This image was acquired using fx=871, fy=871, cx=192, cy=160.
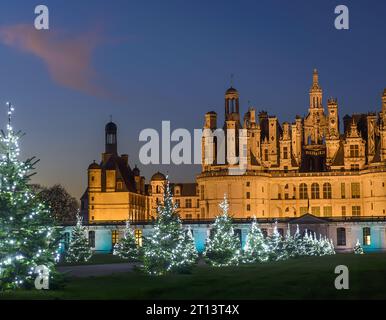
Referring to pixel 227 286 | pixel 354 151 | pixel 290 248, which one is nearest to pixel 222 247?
pixel 290 248

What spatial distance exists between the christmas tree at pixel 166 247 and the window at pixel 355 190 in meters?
53.3

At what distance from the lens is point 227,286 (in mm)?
35062

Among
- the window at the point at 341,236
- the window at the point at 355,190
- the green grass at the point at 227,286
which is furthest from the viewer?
the window at the point at 355,190

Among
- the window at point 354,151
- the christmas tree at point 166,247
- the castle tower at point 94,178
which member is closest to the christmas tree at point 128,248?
the christmas tree at point 166,247

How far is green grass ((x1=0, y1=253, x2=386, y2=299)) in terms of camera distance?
3139 centimetres

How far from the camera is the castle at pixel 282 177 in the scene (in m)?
93.8

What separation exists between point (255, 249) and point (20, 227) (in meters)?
28.8

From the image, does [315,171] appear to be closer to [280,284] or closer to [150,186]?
[150,186]

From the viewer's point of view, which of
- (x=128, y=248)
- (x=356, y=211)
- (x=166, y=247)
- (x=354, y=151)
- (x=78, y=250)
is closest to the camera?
(x=166, y=247)

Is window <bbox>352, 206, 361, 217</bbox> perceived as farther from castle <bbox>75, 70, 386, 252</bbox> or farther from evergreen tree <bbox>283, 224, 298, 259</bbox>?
evergreen tree <bbox>283, 224, 298, 259</bbox>

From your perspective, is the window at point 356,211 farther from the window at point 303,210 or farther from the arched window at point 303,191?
the arched window at point 303,191

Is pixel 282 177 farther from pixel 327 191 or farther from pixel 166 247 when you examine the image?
pixel 166 247

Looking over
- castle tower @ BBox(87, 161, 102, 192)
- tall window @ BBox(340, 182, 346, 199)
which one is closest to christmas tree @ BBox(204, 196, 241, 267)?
tall window @ BBox(340, 182, 346, 199)
